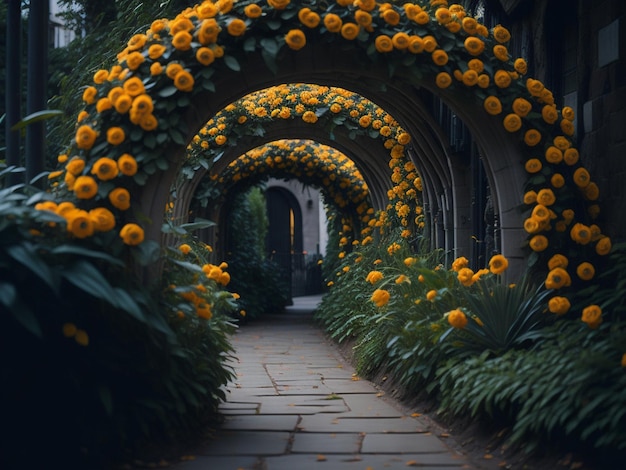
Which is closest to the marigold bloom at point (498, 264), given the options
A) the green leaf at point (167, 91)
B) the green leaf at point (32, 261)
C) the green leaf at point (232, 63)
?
the green leaf at point (232, 63)

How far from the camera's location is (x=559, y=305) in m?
4.84

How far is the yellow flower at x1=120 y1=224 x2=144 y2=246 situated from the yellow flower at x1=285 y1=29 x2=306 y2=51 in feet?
5.04

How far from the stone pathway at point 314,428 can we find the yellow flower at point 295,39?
2.20 meters

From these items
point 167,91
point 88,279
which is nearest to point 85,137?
point 167,91

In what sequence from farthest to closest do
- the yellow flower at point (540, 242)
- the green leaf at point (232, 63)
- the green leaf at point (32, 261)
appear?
1. the yellow flower at point (540, 242)
2. the green leaf at point (232, 63)
3. the green leaf at point (32, 261)

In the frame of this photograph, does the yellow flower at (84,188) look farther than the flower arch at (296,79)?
No

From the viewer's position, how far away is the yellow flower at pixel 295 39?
5.04 meters

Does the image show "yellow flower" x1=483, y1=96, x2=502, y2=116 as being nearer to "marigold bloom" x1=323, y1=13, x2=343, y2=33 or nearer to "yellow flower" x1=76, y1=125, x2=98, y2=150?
"marigold bloom" x1=323, y1=13, x2=343, y2=33

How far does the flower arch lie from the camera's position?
14.9ft

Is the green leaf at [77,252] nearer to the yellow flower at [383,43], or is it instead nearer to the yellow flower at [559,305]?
the yellow flower at [383,43]

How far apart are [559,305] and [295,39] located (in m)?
2.12

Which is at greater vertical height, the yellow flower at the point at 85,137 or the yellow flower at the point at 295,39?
the yellow flower at the point at 295,39

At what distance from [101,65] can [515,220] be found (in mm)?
3983

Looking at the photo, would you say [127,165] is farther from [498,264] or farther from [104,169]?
[498,264]
